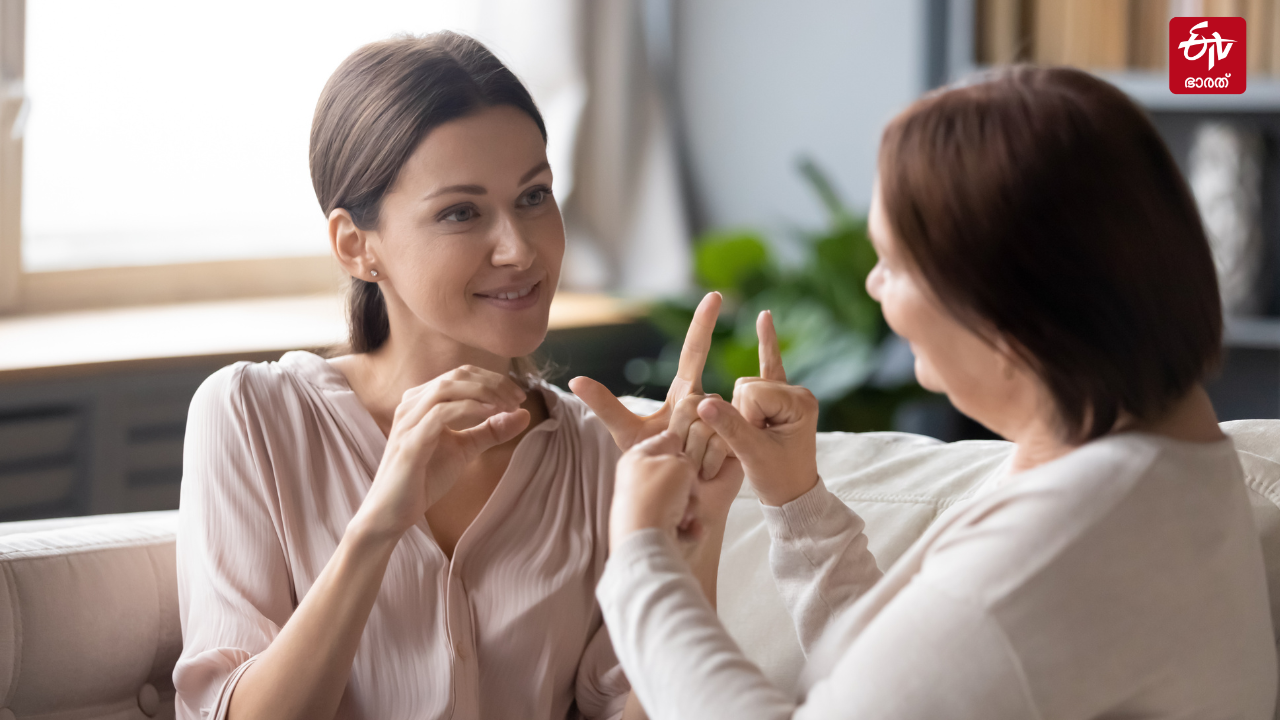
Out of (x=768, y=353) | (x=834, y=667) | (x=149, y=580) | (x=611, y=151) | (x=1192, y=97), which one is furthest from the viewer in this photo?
(x=611, y=151)

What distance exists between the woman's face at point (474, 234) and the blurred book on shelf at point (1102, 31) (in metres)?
1.87

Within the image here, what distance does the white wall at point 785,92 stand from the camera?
3150mm

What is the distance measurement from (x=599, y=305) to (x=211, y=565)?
2163 millimetres

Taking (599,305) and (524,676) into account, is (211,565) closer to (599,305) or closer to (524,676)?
(524,676)

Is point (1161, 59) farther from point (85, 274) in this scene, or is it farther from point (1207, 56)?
point (85, 274)

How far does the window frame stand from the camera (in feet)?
8.50

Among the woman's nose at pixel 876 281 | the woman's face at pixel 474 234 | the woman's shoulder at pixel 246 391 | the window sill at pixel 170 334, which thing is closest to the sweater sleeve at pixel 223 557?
the woman's shoulder at pixel 246 391

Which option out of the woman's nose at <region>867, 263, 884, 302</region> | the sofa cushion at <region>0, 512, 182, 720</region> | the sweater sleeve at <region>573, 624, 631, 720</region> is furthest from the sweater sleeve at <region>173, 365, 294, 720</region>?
the woman's nose at <region>867, 263, 884, 302</region>

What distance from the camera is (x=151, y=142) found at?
286 cm

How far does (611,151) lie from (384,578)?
2.47 metres

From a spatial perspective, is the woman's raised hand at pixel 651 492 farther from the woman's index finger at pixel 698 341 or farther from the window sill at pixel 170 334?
the window sill at pixel 170 334

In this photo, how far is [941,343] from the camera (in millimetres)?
854

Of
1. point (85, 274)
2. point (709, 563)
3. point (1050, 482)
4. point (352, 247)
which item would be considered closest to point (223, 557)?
point (352, 247)

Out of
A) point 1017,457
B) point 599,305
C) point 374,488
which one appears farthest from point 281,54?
point 1017,457
